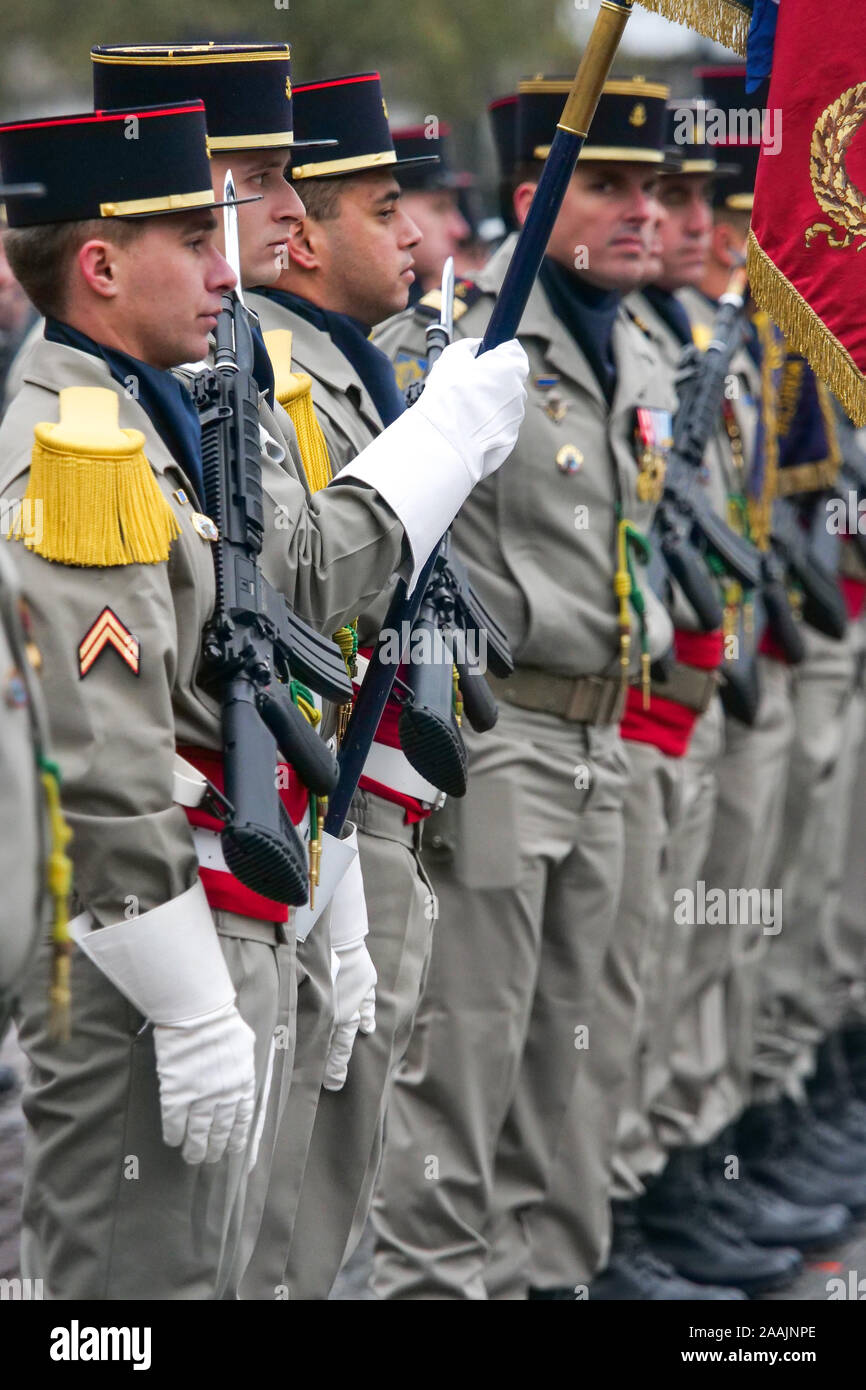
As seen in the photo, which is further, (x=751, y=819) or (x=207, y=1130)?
(x=751, y=819)

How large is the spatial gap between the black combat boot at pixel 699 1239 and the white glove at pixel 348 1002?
7.56ft

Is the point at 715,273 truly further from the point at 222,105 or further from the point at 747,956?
the point at 222,105

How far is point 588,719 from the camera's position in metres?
5.12

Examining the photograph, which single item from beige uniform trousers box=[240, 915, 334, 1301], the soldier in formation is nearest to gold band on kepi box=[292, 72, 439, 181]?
the soldier in formation

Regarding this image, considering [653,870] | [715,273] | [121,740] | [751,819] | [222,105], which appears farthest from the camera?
[715,273]

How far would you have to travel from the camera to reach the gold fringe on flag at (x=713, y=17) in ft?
12.9

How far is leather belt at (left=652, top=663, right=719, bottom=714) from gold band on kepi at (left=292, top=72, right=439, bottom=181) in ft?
6.24

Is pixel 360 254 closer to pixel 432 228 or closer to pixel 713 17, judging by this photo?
pixel 713 17

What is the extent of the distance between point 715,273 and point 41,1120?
4.67 m

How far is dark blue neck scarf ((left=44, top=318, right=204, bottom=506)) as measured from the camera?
10.8 feet

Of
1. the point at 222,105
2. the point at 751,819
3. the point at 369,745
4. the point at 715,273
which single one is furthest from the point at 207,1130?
the point at 715,273

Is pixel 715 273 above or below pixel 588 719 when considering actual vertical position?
above

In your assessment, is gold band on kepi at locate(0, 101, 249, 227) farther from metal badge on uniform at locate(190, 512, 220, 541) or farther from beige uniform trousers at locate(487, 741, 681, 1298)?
beige uniform trousers at locate(487, 741, 681, 1298)

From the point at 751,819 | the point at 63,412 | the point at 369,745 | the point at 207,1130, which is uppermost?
the point at 63,412
